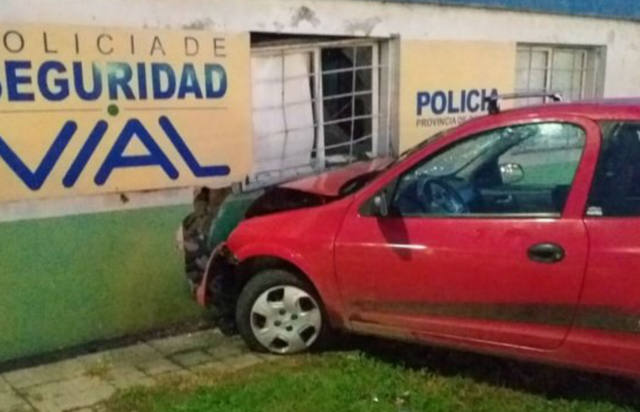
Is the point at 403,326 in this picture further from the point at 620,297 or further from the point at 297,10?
the point at 297,10

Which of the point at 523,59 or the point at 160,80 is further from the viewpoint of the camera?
the point at 523,59

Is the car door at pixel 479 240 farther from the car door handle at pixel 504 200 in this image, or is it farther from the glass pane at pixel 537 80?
the glass pane at pixel 537 80

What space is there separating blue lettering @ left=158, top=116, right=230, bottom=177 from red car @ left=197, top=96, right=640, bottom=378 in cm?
77

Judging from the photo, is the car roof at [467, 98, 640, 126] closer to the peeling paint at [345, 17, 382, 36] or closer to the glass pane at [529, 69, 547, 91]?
the peeling paint at [345, 17, 382, 36]

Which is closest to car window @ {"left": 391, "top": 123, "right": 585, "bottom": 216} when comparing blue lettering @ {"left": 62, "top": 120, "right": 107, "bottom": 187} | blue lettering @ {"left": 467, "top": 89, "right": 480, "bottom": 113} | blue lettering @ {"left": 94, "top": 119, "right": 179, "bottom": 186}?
blue lettering @ {"left": 94, "top": 119, "right": 179, "bottom": 186}

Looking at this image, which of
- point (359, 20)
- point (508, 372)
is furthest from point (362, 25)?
point (508, 372)

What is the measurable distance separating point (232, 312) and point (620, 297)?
111 inches

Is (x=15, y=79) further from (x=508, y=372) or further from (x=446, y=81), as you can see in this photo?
(x=446, y=81)

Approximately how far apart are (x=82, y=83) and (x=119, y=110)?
1.00 ft

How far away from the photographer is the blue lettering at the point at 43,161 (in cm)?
502

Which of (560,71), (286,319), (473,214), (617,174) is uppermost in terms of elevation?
(560,71)

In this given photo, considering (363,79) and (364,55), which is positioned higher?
(364,55)

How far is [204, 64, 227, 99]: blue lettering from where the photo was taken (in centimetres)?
568

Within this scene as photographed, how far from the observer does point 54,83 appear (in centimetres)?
508
